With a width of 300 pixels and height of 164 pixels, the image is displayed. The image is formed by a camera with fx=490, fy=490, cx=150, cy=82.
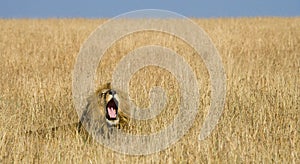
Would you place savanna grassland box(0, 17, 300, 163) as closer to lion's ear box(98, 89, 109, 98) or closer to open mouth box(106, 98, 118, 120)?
open mouth box(106, 98, 118, 120)

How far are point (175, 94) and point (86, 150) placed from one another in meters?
2.21

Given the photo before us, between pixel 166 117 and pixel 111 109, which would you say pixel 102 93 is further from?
pixel 166 117

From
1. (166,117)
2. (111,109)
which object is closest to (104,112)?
(111,109)

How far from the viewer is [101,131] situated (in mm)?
3943

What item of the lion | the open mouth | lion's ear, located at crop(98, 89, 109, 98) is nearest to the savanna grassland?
the lion

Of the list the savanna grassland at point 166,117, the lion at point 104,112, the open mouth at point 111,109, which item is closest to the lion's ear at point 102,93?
the lion at point 104,112

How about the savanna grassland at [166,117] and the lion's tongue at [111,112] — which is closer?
the savanna grassland at [166,117]

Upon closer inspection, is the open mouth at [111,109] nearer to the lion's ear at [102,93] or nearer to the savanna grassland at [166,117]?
the lion's ear at [102,93]

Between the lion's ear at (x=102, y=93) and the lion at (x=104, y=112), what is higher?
the lion's ear at (x=102, y=93)

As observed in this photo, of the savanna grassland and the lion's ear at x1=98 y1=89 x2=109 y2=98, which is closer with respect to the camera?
the savanna grassland

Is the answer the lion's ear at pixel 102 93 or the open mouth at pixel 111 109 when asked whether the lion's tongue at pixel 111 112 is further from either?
the lion's ear at pixel 102 93

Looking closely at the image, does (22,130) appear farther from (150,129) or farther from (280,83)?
(280,83)

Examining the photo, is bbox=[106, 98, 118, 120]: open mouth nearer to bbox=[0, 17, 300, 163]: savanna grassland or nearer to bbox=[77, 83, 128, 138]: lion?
bbox=[77, 83, 128, 138]: lion

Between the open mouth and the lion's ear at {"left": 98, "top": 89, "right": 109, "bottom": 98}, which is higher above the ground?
the lion's ear at {"left": 98, "top": 89, "right": 109, "bottom": 98}
